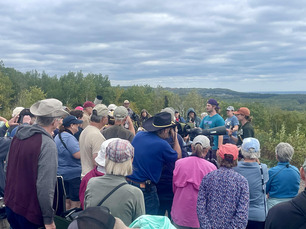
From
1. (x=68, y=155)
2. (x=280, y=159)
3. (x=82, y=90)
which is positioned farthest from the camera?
(x=82, y=90)

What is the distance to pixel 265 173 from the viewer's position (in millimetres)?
3494

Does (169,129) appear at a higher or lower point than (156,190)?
higher

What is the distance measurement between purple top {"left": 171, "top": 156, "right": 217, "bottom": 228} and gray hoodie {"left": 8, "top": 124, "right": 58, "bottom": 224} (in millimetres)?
1436

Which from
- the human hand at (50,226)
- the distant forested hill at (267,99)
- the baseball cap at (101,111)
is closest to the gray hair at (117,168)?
the human hand at (50,226)

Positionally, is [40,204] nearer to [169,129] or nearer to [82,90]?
[169,129]

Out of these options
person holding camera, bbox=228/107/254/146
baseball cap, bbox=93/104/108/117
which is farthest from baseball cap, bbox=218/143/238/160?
person holding camera, bbox=228/107/254/146

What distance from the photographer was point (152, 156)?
355 centimetres

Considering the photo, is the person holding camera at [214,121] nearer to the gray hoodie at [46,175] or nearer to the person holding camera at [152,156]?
the person holding camera at [152,156]

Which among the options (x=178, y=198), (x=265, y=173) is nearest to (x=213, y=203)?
(x=178, y=198)

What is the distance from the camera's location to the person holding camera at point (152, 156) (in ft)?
11.7

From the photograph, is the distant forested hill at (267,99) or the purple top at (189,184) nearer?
the purple top at (189,184)

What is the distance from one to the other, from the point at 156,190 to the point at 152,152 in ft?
1.80

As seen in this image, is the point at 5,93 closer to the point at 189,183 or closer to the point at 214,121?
the point at 214,121

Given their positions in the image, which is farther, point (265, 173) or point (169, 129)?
point (169, 129)
